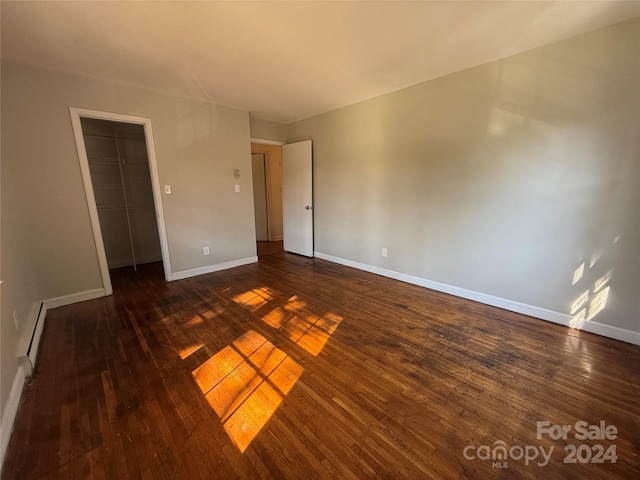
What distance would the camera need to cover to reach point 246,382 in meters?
1.70

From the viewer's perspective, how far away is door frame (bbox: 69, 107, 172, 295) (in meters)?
2.68

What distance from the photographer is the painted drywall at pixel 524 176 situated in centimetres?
197

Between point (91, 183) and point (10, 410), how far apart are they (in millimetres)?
2265

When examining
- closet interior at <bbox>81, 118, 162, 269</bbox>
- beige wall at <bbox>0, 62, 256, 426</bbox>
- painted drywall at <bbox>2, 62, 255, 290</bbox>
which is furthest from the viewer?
closet interior at <bbox>81, 118, 162, 269</bbox>

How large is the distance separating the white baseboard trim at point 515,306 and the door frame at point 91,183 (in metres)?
2.86

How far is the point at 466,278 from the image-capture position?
2.87 metres

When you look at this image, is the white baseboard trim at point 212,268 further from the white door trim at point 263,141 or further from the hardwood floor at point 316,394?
the white door trim at point 263,141

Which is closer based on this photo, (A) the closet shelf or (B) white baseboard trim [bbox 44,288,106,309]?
(B) white baseboard trim [bbox 44,288,106,309]

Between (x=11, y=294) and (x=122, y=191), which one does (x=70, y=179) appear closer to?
(x=11, y=294)

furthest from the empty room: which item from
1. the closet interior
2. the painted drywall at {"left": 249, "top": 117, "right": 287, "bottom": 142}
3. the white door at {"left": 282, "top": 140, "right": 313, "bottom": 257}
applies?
the white door at {"left": 282, "top": 140, "right": 313, "bottom": 257}

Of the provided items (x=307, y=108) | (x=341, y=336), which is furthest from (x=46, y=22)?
(x=341, y=336)

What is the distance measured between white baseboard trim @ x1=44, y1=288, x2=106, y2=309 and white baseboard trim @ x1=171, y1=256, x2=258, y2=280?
2.58 feet

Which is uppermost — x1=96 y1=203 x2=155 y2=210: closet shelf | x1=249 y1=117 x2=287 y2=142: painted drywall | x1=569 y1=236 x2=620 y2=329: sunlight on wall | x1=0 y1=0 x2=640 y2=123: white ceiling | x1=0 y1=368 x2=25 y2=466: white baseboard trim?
x1=0 y1=0 x2=640 y2=123: white ceiling

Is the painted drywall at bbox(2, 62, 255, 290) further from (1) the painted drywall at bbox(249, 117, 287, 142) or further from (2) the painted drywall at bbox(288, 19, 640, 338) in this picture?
(2) the painted drywall at bbox(288, 19, 640, 338)
